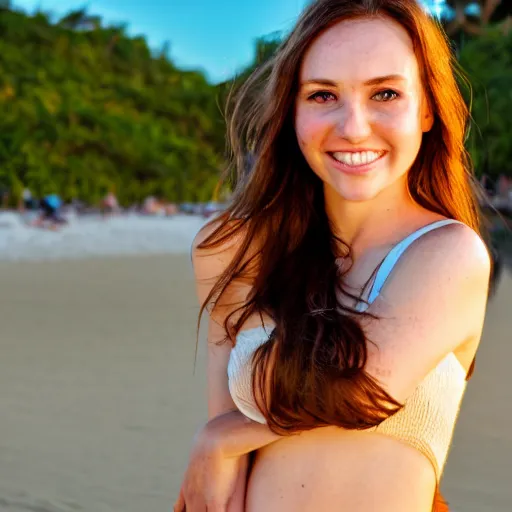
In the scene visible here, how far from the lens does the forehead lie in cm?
146

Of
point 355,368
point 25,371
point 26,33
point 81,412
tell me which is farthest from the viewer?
point 26,33

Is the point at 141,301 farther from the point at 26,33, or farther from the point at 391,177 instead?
the point at 26,33

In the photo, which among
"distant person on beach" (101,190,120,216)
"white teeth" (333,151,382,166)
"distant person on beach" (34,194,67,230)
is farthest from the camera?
"distant person on beach" (101,190,120,216)

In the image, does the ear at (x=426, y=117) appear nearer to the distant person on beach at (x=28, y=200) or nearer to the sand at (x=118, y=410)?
the sand at (x=118, y=410)

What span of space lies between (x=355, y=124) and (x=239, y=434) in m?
0.53

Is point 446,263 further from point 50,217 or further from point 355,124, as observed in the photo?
point 50,217

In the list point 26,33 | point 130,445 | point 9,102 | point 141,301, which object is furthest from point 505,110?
point 26,33

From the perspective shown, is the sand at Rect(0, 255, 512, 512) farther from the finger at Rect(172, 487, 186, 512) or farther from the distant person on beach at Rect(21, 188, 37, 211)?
the distant person on beach at Rect(21, 188, 37, 211)

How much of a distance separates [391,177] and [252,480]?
55 cm

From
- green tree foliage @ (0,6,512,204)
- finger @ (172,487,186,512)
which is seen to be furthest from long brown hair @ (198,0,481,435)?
A: green tree foliage @ (0,6,512,204)

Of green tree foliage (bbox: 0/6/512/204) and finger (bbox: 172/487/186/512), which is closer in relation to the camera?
finger (bbox: 172/487/186/512)

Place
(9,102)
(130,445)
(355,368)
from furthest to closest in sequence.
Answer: (9,102) < (130,445) < (355,368)

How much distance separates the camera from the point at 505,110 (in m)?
15.0

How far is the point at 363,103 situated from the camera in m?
1.47
